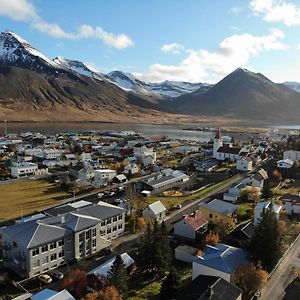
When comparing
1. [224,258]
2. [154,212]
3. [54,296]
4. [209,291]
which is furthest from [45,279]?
[154,212]

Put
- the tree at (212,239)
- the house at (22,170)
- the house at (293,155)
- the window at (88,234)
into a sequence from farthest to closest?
the house at (293,155) < the house at (22,170) < the tree at (212,239) < the window at (88,234)

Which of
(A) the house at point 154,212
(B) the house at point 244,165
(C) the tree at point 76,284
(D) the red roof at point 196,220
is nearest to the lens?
(C) the tree at point 76,284

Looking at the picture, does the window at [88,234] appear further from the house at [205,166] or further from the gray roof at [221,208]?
the house at [205,166]

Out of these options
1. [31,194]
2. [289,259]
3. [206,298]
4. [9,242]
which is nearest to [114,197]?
[31,194]

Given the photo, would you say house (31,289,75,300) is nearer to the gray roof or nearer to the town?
the town

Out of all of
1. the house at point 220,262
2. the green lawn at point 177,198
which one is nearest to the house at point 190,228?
the house at point 220,262

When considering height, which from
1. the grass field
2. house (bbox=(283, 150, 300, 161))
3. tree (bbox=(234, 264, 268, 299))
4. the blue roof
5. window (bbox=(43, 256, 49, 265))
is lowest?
the grass field

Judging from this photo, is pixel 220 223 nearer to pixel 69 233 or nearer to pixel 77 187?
pixel 69 233

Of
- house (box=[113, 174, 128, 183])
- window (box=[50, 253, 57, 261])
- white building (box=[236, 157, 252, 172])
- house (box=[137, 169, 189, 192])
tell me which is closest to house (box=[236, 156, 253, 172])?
white building (box=[236, 157, 252, 172])
